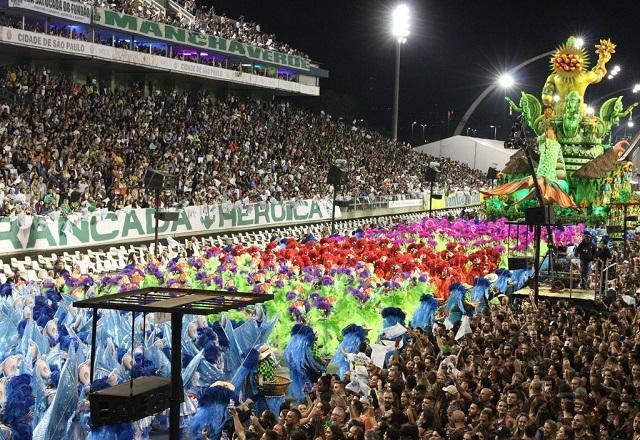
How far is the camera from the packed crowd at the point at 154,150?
2988 cm

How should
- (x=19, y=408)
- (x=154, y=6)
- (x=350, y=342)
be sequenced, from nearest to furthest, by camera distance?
(x=19, y=408)
(x=350, y=342)
(x=154, y=6)

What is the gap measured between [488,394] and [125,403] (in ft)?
14.6

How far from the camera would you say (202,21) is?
171 ft

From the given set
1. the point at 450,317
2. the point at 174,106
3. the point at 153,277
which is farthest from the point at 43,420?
the point at 174,106

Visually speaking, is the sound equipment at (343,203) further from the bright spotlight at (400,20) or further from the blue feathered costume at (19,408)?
the blue feathered costume at (19,408)

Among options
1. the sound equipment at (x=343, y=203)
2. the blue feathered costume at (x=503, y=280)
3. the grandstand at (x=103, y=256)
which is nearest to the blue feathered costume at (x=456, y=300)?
the blue feathered costume at (x=503, y=280)

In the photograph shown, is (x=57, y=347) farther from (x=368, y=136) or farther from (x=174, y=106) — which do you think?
(x=368, y=136)

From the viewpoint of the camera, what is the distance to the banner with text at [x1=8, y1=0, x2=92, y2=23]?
36438 mm

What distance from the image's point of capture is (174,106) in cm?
4562

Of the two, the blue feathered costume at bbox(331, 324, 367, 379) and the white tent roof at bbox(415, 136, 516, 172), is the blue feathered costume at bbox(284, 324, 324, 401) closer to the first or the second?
the blue feathered costume at bbox(331, 324, 367, 379)

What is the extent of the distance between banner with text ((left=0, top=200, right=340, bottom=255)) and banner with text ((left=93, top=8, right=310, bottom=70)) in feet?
36.0

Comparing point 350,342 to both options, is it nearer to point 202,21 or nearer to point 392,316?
point 392,316

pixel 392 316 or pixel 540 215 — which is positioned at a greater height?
pixel 540 215

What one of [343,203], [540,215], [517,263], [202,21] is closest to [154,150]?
[343,203]
